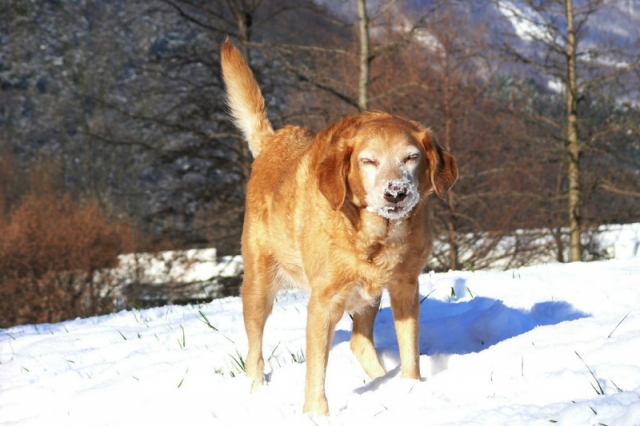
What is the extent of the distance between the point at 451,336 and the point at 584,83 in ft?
28.9

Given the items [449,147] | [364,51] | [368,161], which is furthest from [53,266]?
[368,161]

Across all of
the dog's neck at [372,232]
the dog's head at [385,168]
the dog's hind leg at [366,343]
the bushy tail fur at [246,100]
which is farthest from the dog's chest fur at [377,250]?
the bushy tail fur at [246,100]

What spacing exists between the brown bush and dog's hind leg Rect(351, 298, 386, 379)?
904 centimetres

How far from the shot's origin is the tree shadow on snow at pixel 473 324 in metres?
4.39

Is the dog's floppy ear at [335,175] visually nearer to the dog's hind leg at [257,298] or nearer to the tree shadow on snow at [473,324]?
the dog's hind leg at [257,298]

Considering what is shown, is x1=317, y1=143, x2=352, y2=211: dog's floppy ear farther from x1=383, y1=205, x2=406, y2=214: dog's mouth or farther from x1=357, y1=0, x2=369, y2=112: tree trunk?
x1=357, y1=0, x2=369, y2=112: tree trunk

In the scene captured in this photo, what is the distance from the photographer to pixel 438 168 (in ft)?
11.3

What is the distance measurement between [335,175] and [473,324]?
1781 mm

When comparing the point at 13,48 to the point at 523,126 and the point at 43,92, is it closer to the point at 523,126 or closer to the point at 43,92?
the point at 43,92

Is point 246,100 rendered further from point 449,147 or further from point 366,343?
point 449,147

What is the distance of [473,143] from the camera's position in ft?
45.0

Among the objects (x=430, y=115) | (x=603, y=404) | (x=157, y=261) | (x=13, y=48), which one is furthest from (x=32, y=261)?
(x=13, y=48)

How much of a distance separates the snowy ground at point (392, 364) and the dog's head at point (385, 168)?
92cm

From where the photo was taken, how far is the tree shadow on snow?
4387mm
